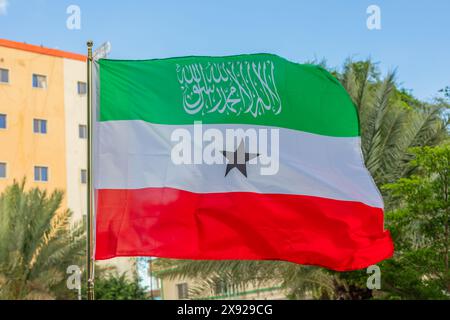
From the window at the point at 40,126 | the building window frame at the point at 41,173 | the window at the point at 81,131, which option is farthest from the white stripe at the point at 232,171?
the window at the point at 81,131

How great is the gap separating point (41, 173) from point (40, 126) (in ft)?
8.00

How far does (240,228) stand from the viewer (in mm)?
8188

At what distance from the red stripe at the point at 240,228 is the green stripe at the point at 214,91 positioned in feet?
2.49

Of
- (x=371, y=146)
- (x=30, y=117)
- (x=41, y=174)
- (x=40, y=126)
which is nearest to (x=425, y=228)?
(x=371, y=146)

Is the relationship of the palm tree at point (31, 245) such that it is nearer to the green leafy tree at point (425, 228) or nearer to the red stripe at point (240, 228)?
the green leafy tree at point (425, 228)

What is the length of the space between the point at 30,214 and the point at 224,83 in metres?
16.8

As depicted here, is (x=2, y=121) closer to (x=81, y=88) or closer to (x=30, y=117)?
(x=30, y=117)

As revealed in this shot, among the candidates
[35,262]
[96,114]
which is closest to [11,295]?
[35,262]

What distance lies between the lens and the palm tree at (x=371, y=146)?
60.2 ft

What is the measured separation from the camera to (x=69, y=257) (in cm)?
2497

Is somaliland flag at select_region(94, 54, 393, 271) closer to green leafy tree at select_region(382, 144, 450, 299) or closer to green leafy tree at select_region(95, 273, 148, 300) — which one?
green leafy tree at select_region(382, 144, 450, 299)

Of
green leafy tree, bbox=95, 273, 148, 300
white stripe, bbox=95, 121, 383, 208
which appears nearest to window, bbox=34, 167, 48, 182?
green leafy tree, bbox=95, 273, 148, 300
